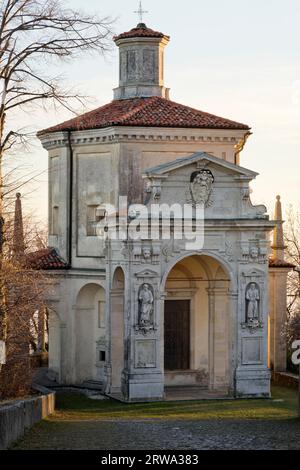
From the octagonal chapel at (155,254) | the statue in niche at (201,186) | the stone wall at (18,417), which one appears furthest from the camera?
the statue in niche at (201,186)

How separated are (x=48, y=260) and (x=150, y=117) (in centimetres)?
615

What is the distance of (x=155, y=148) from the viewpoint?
3766 centimetres

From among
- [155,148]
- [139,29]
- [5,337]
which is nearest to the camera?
[5,337]

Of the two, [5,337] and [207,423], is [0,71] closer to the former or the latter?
[5,337]

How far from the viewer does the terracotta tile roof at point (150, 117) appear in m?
37.5

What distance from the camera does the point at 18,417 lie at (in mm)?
22969

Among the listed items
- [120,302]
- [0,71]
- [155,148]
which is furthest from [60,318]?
[0,71]

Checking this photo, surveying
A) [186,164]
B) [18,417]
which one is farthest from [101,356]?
[18,417]

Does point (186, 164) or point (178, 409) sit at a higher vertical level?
point (186, 164)

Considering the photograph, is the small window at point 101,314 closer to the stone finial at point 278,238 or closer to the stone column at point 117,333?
the stone column at point 117,333

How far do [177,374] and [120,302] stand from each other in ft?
11.8

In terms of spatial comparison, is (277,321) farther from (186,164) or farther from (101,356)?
(186,164)

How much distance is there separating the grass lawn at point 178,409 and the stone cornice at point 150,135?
850 cm

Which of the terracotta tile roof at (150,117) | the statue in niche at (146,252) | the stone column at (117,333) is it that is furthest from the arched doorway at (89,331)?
the terracotta tile roof at (150,117)
